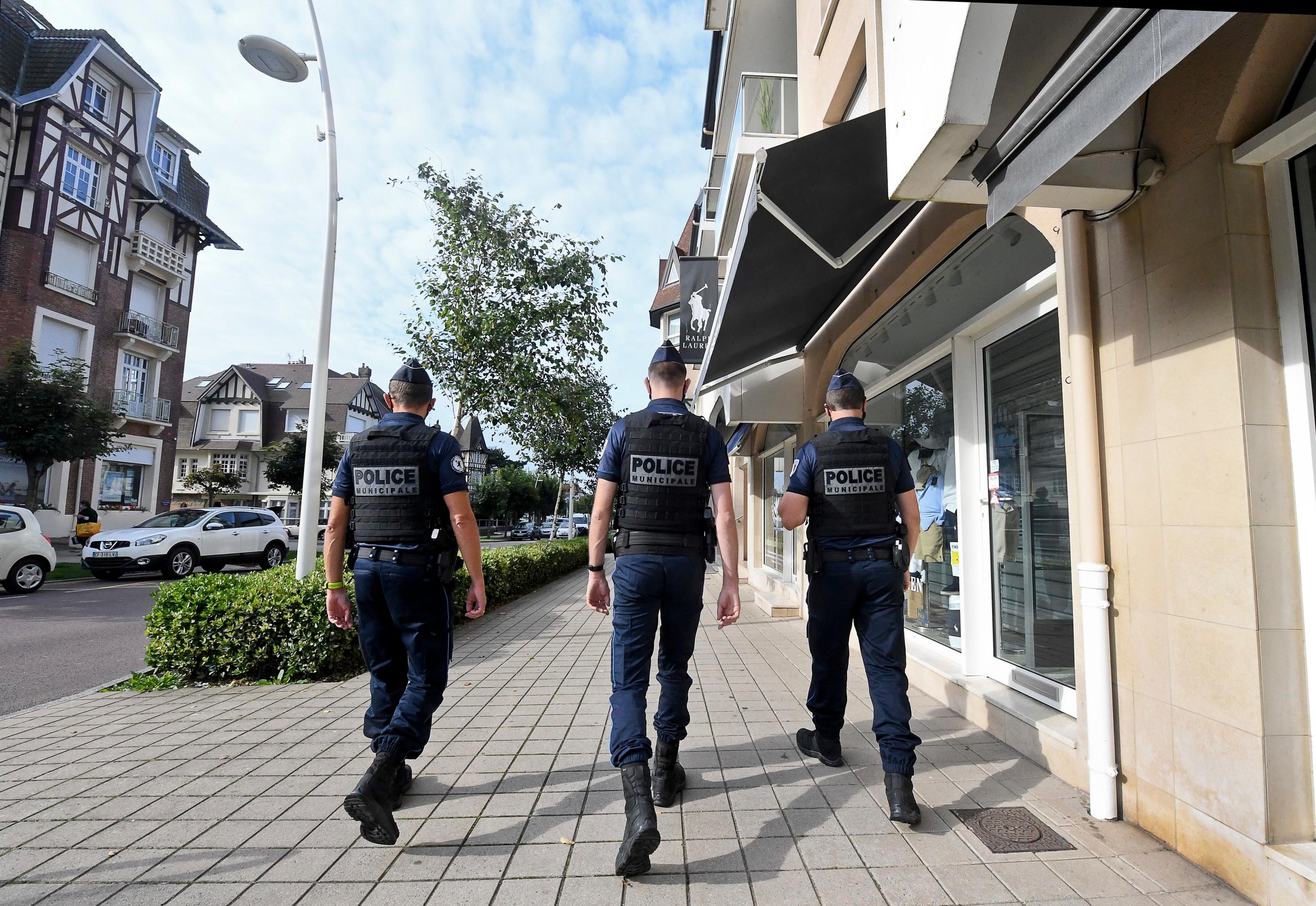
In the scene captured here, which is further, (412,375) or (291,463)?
(291,463)

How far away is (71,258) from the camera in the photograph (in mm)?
24766

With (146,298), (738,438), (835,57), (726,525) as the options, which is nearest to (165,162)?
(146,298)

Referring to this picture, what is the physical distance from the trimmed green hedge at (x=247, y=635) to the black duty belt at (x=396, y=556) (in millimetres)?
2358

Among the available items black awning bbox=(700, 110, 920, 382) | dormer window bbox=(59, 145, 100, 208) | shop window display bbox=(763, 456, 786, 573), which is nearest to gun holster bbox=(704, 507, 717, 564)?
black awning bbox=(700, 110, 920, 382)

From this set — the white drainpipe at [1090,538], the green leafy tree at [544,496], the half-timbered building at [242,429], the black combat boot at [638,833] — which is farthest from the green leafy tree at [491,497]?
the white drainpipe at [1090,538]

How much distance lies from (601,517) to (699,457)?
54 cm

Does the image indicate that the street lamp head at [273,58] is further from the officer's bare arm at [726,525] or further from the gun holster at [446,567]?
the officer's bare arm at [726,525]

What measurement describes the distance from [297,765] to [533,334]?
7.30m

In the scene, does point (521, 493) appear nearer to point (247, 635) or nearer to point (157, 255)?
point (157, 255)

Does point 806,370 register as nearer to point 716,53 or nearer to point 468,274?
point 468,274

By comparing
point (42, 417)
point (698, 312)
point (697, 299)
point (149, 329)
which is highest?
point (149, 329)

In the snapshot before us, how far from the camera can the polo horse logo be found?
11.6 m

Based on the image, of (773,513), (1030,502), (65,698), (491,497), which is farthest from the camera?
(491,497)

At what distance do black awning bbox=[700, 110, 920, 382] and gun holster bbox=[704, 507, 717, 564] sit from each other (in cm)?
189
